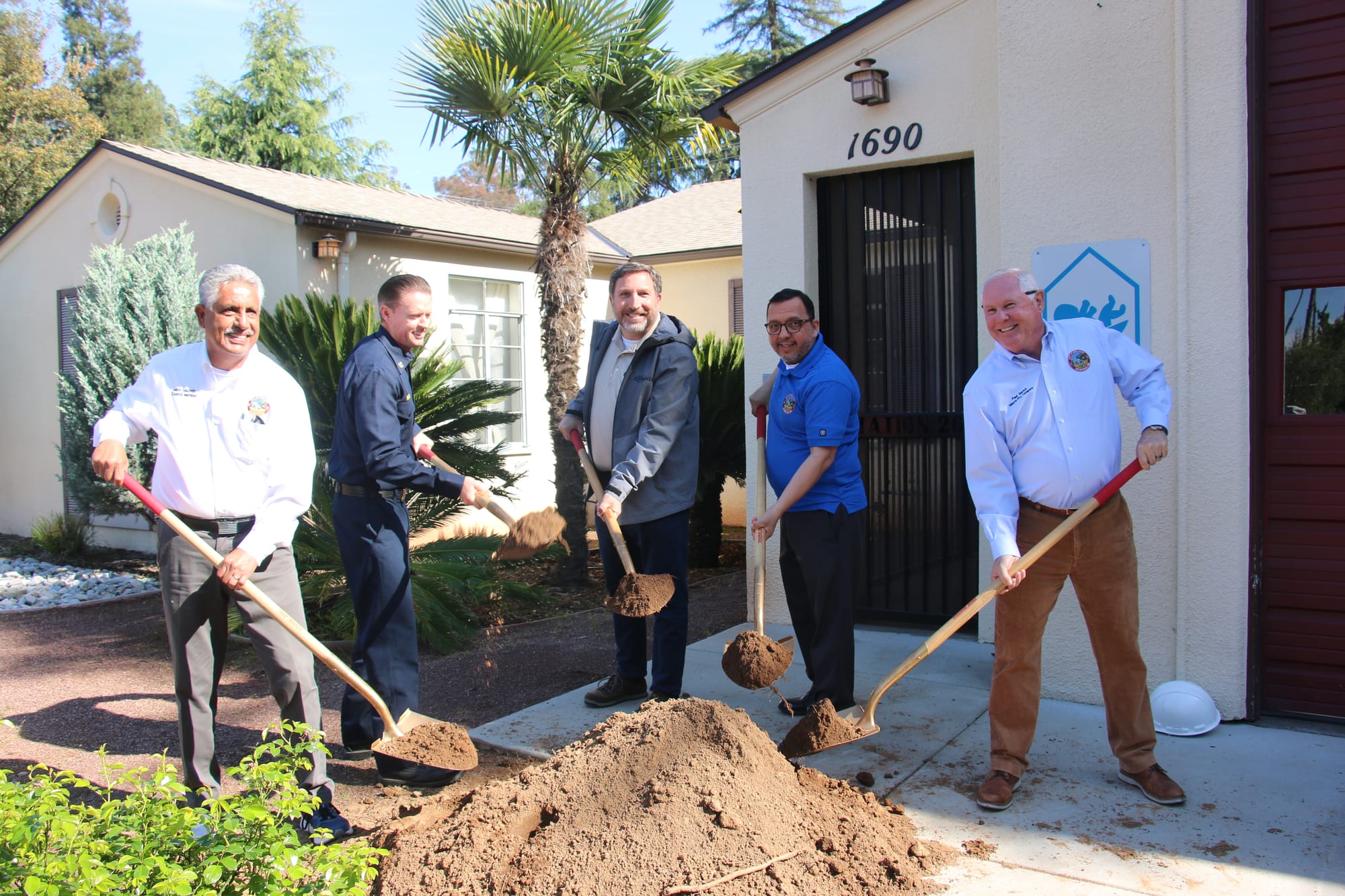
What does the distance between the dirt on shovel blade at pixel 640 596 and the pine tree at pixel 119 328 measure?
6723mm

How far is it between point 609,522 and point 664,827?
163 centimetres

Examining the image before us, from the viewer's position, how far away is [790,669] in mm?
5418

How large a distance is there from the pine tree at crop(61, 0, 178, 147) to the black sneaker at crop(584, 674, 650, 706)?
103ft

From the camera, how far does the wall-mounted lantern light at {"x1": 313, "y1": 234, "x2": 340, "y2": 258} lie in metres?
9.53

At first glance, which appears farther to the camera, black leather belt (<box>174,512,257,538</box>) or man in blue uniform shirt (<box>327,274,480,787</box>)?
man in blue uniform shirt (<box>327,274,480,787</box>)

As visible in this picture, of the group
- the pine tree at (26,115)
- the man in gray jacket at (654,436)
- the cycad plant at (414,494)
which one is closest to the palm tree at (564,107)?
the cycad plant at (414,494)

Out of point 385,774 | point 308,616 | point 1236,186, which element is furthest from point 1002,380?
point 308,616

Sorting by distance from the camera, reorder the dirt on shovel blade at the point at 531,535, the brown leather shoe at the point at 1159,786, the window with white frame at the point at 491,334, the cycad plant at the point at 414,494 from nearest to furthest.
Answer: the brown leather shoe at the point at 1159,786 → the dirt on shovel blade at the point at 531,535 → the cycad plant at the point at 414,494 → the window with white frame at the point at 491,334

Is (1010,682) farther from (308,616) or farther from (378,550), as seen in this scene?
(308,616)

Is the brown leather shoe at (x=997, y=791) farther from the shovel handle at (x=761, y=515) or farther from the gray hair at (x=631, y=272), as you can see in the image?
the gray hair at (x=631, y=272)

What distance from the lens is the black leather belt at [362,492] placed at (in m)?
4.04

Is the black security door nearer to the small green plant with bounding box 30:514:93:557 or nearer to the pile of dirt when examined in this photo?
the pile of dirt

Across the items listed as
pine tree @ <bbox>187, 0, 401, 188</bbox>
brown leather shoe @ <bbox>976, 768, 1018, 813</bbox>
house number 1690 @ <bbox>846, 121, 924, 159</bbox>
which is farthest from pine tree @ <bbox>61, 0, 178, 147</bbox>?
brown leather shoe @ <bbox>976, 768, 1018, 813</bbox>

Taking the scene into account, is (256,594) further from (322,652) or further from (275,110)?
(275,110)
